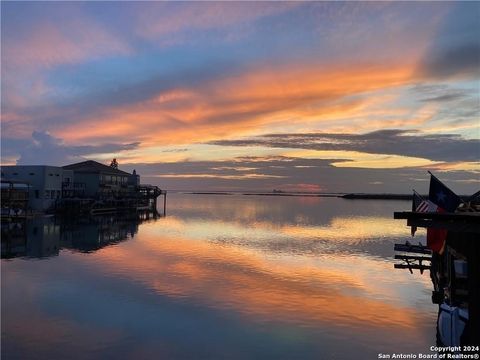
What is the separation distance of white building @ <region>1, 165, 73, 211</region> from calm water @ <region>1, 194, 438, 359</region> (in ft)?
130

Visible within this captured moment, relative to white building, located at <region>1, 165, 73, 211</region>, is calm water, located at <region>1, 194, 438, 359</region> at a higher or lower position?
lower

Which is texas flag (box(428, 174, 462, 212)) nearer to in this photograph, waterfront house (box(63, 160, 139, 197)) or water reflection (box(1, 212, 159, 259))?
water reflection (box(1, 212, 159, 259))

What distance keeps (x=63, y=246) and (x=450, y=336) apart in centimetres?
3783

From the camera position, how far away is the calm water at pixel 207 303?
17000 millimetres

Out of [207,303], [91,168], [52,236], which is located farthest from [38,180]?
[207,303]

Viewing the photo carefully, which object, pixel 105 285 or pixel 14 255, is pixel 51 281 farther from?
pixel 14 255

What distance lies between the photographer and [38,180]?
81.4 meters

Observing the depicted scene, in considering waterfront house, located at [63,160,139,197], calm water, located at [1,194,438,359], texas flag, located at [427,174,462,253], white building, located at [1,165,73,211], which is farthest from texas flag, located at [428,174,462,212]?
waterfront house, located at [63,160,139,197]

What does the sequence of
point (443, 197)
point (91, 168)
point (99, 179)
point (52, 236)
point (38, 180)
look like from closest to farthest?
point (443, 197) < point (52, 236) < point (38, 180) < point (99, 179) < point (91, 168)

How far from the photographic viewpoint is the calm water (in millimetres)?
17000

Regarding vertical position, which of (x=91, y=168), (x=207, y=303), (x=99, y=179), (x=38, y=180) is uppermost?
(x=91, y=168)

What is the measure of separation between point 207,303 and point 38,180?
69127 mm

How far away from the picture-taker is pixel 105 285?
26.7m

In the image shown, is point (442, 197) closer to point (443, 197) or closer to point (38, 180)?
point (443, 197)
